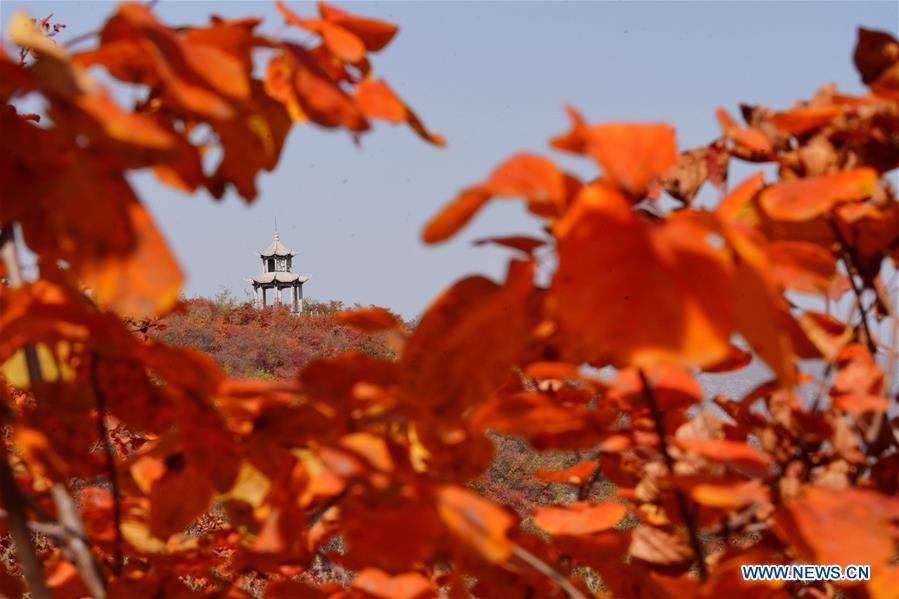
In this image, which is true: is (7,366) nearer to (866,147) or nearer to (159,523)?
(159,523)

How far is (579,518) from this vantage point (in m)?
0.66

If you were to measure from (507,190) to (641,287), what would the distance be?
11 centimetres

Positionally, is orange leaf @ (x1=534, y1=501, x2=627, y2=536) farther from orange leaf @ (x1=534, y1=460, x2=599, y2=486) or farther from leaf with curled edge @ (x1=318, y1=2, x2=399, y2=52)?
leaf with curled edge @ (x1=318, y1=2, x2=399, y2=52)

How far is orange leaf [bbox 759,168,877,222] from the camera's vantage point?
20.0 inches

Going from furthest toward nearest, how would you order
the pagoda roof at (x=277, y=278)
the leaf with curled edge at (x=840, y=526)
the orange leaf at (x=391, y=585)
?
1. the pagoda roof at (x=277, y=278)
2. the orange leaf at (x=391, y=585)
3. the leaf with curled edge at (x=840, y=526)

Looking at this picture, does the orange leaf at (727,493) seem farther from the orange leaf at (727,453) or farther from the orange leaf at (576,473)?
the orange leaf at (576,473)

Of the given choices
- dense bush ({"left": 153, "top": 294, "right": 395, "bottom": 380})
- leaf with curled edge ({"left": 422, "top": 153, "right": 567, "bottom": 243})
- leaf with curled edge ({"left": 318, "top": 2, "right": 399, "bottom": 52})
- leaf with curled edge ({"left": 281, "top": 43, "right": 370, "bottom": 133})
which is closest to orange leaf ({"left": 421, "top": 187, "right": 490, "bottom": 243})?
leaf with curled edge ({"left": 422, "top": 153, "right": 567, "bottom": 243})

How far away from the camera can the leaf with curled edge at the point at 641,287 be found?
0.35 meters

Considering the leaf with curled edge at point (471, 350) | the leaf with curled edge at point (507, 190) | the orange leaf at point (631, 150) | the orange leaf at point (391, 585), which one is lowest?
the orange leaf at point (391, 585)

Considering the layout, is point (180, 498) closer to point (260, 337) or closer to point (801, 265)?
point (801, 265)

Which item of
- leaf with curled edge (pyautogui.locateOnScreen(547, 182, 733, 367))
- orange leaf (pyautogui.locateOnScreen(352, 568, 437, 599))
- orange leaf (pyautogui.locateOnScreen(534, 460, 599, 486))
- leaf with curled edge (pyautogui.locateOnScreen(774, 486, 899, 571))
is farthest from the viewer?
orange leaf (pyautogui.locateOnScreen(534, 460, 599, 486))

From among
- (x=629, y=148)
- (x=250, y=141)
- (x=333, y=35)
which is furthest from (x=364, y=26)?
(x=629, y=148)

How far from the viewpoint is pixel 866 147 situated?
0.60 meters

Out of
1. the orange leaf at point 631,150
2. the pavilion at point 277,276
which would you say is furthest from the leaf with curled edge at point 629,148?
the pavilion at point 277,276
